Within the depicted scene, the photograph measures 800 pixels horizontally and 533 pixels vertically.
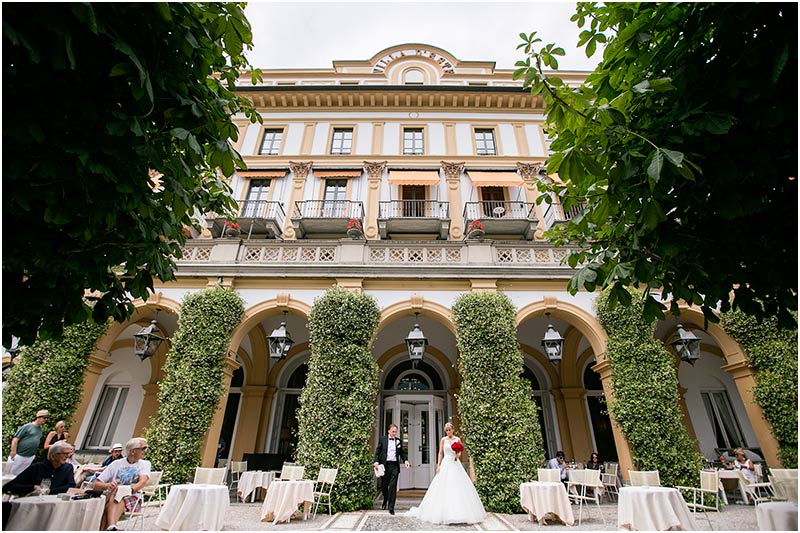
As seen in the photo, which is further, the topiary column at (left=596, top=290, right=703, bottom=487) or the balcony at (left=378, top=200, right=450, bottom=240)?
the balcony at (left=378, top=200, right=450, bottom=240)

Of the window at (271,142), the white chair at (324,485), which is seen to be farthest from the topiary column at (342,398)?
the window at (271,142)

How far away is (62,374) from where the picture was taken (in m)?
9.14

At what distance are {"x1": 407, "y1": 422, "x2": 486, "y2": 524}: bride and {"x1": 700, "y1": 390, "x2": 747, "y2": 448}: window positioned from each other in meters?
10.8

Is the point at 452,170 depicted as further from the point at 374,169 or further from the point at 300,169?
the point at 300,169

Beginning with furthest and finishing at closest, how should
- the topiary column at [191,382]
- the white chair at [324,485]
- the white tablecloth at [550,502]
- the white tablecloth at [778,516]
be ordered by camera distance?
the topiary column at [191,382]
the white chair at [324,485]
the white tablecloth at [550,502]
the white tablecloth at [778,516]

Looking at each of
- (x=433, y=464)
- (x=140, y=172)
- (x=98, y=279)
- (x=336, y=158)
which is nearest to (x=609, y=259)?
(x=140, y=172)

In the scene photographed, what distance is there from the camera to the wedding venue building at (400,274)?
1092 cm

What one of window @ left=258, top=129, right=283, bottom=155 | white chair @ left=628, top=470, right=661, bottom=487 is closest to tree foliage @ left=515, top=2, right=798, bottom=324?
white chair @ left=628, top=470, right=661, bottom=487

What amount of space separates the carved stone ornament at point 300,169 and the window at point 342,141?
5.23ft

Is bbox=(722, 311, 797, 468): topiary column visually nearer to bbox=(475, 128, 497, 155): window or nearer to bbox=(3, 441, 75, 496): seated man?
bbox=(475, 128, 497, 155): window

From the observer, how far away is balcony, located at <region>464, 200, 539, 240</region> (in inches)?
532

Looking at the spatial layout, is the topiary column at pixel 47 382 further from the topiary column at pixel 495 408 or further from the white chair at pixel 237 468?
the topiary column at pixel 495 408

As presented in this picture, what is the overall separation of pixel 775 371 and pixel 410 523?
932 cm

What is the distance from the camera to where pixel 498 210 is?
1405cm
